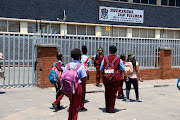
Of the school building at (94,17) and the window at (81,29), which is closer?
the school building at (94,17)

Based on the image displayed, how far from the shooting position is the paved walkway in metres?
7.02

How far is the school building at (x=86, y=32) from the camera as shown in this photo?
1155 centimetres

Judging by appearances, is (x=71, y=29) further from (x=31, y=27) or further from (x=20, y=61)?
(x=20, y=61)

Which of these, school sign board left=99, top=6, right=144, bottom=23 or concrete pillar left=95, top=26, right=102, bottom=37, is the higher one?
school sign board left=99, top=6, right=144, bottom=23

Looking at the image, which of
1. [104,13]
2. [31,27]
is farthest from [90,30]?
[31,27]

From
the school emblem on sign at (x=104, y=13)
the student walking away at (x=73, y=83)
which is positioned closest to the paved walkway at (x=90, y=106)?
the student walking away at (x=73, y=83)

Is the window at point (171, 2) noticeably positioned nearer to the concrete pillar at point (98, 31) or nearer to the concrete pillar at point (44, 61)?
the concrete pillar at point (98, 31)

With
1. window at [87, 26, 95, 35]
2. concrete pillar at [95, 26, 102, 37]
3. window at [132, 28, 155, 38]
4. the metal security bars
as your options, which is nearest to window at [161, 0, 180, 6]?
window at [132, 28, 155, 38]

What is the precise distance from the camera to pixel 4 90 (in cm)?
1088

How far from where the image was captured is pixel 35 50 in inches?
461

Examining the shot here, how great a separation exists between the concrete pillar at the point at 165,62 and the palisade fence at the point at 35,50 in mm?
294

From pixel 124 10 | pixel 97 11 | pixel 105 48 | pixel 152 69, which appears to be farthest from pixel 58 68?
pixel 124 10

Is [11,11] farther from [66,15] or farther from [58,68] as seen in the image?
[58,68]

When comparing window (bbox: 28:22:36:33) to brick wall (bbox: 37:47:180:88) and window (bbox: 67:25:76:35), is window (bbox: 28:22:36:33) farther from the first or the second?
brick wall (bbox: 37:47:180:88)
